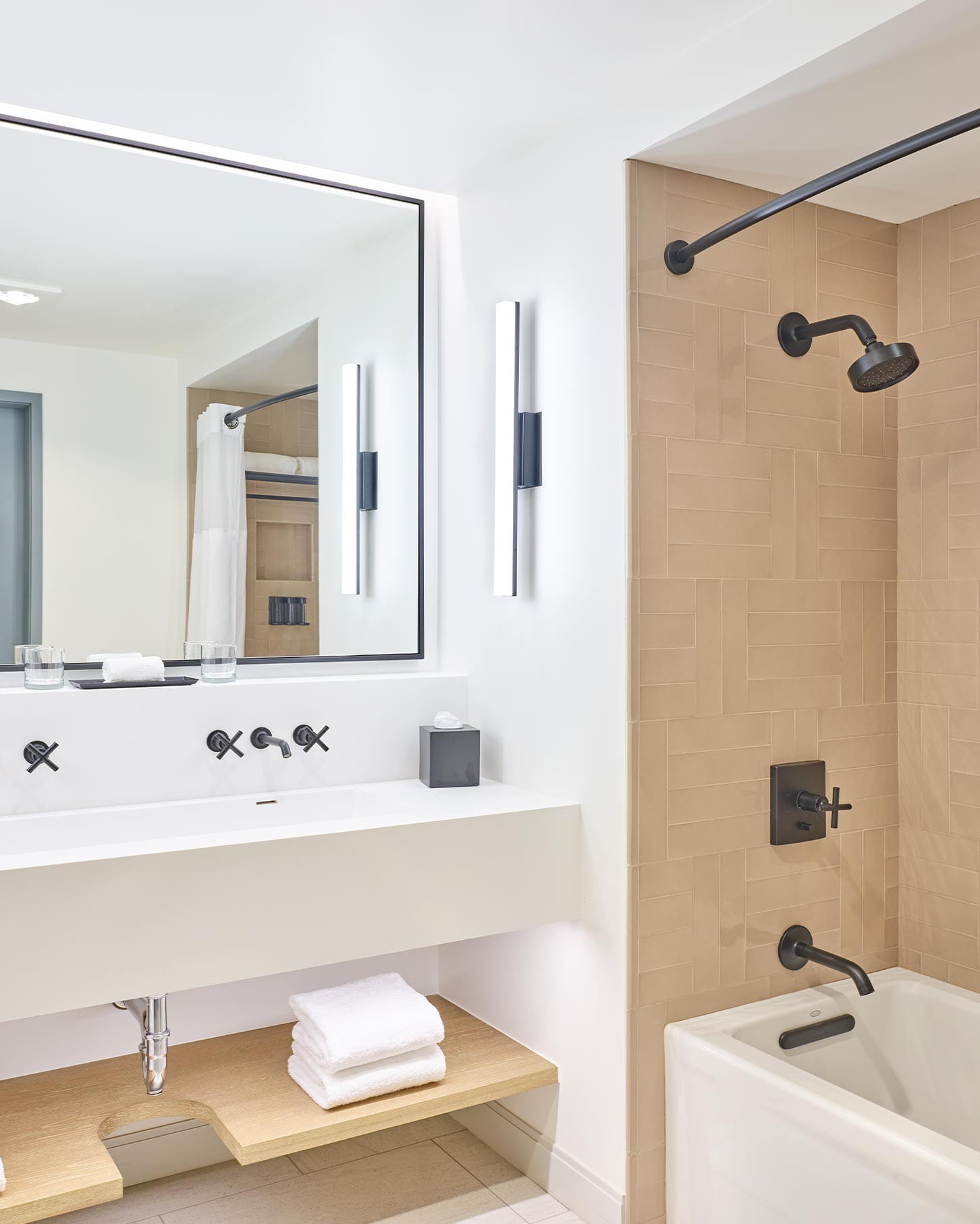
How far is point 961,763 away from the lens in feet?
8.04

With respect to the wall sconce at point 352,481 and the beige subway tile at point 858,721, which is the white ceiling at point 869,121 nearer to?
the wall sconce at point 352,481

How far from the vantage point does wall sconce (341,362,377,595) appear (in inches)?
107

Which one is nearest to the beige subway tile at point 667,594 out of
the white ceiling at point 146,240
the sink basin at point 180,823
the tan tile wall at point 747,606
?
the tan tile wall at point 747,606

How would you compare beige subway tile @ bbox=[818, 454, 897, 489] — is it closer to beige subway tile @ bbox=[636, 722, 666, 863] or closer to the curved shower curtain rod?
the curved shower curtain rod

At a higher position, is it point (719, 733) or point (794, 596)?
point (794, 596)

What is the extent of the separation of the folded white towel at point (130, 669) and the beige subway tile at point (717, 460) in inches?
47.7

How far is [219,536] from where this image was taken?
2539 millimetres

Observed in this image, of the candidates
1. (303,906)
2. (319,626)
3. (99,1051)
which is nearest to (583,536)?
(319,626)

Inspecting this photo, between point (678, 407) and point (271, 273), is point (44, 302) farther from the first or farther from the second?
point (678, 407)

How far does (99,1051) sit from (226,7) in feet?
7.16

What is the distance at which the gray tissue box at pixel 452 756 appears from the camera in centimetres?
253

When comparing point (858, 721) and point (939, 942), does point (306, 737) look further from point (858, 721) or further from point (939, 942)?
point (939, 942)

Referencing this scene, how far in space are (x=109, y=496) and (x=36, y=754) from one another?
0.61 metres

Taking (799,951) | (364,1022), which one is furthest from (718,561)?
(364,1022)
